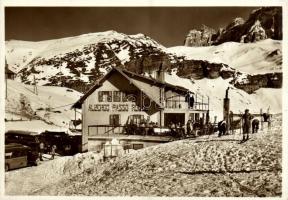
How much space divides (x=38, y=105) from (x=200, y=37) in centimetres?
166

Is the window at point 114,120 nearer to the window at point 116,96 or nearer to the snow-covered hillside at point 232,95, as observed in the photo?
the window at point 116,96

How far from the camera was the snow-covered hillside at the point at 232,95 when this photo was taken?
16.0 feet

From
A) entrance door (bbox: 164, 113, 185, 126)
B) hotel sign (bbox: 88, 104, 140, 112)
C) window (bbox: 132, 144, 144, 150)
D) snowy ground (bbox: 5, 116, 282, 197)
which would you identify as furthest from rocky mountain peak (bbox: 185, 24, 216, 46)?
window (bbox: 132, 144, 144, 150)

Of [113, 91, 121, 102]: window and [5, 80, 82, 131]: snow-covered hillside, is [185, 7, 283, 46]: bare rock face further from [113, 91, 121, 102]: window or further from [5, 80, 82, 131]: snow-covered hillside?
[5, 80, 82, 131]: snow-covered hillside

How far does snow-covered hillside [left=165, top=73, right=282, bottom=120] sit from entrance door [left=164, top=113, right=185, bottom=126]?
0.90 feet

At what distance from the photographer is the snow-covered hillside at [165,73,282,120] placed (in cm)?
489

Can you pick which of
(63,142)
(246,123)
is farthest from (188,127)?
(63,142)

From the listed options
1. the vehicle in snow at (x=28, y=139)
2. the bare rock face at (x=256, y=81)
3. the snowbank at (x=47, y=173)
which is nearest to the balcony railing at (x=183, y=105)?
the bare rock face at (x=256, y=81)

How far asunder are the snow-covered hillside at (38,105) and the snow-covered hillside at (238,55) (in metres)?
1.09

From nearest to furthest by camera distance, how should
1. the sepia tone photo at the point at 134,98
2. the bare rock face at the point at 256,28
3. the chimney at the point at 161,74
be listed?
the bare rock face at the point at 256,28 → the sepia tone photo at the point at 134,98 → the chimney at the point at 161,74

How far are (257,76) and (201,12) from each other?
800 mm

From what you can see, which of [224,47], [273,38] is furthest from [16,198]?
[273,38]

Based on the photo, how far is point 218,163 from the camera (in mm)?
4957

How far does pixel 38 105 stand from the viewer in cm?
505
